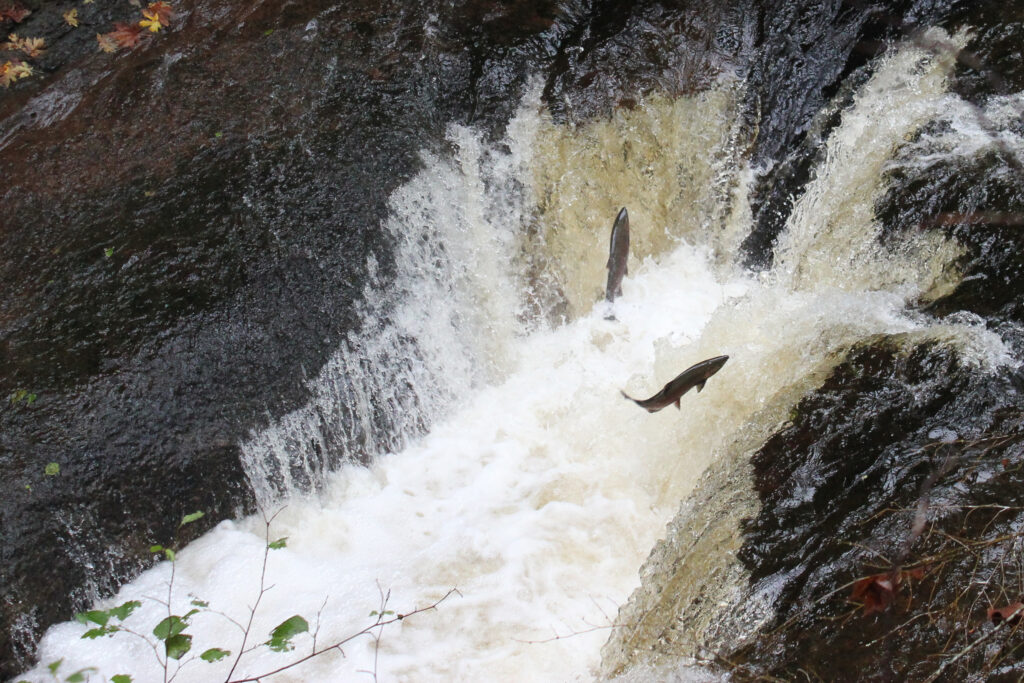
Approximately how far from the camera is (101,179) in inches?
190

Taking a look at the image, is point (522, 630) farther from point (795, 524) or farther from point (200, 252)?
point (200, 252)

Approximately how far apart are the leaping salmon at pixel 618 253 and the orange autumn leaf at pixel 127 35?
3.95m

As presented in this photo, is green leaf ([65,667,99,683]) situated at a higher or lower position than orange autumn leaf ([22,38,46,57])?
lower

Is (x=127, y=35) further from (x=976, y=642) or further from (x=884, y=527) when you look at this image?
(x=976, y=642)

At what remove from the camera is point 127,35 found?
5.92 meters

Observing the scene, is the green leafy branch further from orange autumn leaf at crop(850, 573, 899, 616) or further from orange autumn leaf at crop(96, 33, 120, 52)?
orange autumn leaf at crop(96, 33, 120, 52)

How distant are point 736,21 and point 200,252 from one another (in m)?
3.73

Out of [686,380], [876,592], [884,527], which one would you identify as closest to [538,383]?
[686,380]

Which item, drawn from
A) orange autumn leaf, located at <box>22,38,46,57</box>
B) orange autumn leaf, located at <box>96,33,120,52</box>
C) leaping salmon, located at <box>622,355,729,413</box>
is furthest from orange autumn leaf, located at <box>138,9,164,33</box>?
leaping salmon, located at <box>622,355,729,413</box>

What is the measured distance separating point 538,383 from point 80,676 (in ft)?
9.24

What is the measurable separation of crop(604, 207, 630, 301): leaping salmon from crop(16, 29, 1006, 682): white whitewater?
0.94 ft

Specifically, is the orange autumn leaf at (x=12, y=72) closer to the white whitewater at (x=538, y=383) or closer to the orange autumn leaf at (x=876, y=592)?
the white whitewater at (x=538, y=383)

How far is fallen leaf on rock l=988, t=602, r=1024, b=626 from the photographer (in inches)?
96.6

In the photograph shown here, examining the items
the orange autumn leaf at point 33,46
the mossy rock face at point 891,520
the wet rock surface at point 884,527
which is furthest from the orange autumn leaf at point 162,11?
the mossy rock face at point 891,520
